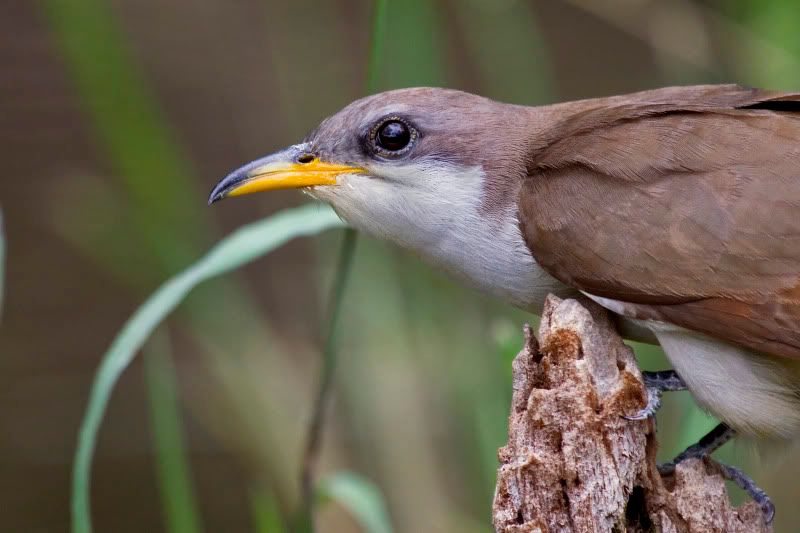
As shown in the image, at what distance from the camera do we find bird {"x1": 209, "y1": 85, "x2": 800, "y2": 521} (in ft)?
9.27

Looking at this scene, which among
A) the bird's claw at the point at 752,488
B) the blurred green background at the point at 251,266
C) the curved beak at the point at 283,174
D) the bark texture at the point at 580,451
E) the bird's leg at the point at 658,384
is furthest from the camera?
the blurred green background at the point at 251,266

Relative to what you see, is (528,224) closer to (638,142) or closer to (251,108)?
(638,142)

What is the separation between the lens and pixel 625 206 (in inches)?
115

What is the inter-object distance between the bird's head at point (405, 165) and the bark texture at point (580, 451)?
60 cm

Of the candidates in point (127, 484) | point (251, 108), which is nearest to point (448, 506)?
point (127, 484)

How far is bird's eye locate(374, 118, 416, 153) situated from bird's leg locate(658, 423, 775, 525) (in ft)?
3.41

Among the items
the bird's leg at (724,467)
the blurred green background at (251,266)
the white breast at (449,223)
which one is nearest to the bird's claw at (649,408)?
the bird's leg at (724,467)

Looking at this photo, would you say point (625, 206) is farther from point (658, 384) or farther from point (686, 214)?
point (658, 384)

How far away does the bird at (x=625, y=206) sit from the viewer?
2826 millimetres

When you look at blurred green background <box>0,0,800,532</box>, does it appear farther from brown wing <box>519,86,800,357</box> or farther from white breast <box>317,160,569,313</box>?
brown wing <box>519,86,800,357</box>

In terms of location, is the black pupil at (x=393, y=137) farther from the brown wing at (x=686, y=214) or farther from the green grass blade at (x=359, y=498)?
the green grass blade at (x=359, y=498)

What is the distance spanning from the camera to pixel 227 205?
243 inches

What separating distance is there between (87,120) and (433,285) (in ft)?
7.68

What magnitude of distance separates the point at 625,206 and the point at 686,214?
0.47 feet
